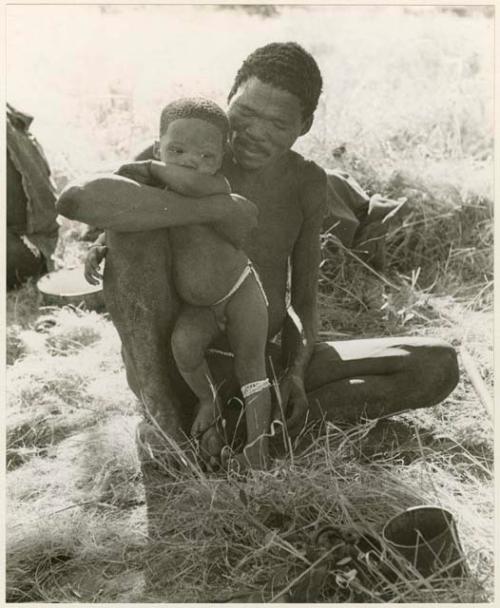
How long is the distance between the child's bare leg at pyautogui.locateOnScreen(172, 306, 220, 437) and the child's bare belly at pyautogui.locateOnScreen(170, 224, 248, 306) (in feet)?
0.20

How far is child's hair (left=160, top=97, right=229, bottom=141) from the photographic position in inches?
90.0

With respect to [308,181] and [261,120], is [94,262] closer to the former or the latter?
[261,120]

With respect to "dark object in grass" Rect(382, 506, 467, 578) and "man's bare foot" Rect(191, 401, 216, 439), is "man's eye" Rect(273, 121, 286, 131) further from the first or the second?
"dark object in grass" Rect(382, 506, 467, 578)

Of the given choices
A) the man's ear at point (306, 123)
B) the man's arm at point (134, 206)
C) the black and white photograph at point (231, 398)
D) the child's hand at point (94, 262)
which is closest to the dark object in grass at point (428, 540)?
the black and white photograph at point (231, 398)

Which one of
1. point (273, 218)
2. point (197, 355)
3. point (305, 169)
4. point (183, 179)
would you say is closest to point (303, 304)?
point (273, 218)

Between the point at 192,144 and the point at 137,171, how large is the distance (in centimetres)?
18

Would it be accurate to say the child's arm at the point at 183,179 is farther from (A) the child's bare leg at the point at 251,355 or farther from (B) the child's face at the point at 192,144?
(A) the child's bare leg at the point at 251,355

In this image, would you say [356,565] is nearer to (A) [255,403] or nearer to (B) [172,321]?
(A) [255,403]

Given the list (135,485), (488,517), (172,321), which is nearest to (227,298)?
(172,321)

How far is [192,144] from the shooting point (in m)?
2.30

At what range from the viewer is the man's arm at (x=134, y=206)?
2.26 meters

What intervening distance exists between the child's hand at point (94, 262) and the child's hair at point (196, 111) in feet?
1.35

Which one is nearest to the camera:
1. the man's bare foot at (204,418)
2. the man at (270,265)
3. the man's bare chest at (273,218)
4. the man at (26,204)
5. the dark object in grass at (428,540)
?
the dark object in grass at (428,540)

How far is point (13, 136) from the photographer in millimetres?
4965
